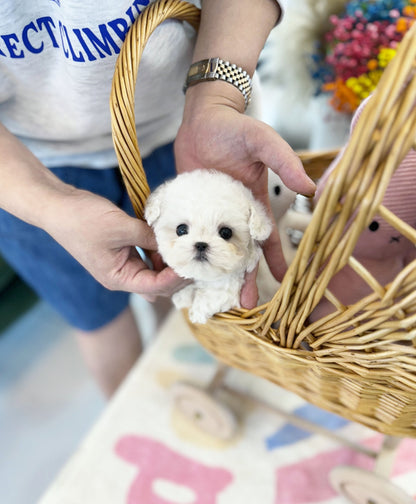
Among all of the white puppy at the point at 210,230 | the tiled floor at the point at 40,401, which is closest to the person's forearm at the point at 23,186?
the white puppy at the point at 210,230

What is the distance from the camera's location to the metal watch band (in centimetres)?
53

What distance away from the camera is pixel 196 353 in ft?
3.36

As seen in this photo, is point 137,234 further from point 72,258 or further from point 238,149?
point 72,258

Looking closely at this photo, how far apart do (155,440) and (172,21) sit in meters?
0.76

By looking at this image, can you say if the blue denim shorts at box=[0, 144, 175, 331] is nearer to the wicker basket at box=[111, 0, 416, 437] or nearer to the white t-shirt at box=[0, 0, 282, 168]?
the white t-shirt at box=[0, 0, 282, 168]

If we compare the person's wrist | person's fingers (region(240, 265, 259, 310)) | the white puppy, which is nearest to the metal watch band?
the person's wrist

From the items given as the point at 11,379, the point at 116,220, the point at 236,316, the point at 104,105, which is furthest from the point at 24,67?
the point at 11,379

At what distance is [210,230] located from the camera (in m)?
0.46

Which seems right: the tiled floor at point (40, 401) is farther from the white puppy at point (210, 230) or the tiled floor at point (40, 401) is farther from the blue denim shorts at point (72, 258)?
the white puppy at point (210, 230)

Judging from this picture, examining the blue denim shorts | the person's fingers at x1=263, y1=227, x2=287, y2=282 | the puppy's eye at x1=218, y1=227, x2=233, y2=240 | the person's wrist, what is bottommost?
the blue denim shorts

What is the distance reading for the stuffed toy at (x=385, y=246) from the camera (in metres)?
0.55

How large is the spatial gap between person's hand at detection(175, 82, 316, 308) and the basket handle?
74mm

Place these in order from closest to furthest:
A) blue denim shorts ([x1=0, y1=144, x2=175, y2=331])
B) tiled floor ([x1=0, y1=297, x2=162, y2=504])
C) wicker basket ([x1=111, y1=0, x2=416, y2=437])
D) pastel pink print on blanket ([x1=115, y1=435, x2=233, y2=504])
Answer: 1. wicker basket ([x1=111, y1=0, x2=416, y2=437])
2. blue denim shorts ([x1=0, y1=144, x2=175, y2=331])
3. pastel pink print on blanket ([x1=115, y1=435, x2=233, y2=504])
4. tiled floor ([x1=0, y1=297, x2=162, y2=504])

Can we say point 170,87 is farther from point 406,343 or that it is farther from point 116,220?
point 406,343
